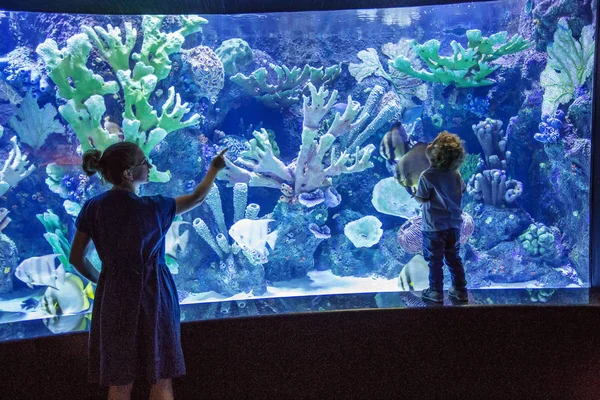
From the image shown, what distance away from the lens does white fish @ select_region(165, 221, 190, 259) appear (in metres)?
4.33

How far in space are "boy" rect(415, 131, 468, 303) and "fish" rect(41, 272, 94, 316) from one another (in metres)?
2.47

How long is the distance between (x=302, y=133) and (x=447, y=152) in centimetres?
197

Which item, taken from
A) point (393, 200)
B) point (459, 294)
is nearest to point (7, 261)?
point (393, 200)

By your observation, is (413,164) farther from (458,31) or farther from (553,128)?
(458,31)

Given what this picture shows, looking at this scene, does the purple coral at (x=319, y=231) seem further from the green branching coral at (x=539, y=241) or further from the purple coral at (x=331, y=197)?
the green branching coral at (x=539, y=241)

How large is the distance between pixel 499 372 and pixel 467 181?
8.32ft

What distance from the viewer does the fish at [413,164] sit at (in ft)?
11.7

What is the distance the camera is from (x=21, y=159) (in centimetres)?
431

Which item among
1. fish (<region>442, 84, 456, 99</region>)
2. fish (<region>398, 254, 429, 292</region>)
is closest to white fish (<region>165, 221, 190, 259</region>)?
fish (<region>398, 254, 429, 292</region>)

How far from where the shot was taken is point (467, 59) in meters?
4.29

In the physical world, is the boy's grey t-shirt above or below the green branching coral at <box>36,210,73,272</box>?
above

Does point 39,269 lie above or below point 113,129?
below

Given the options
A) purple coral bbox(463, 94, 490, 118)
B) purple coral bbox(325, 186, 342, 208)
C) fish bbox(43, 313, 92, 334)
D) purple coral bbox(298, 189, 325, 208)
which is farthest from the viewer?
purple coral bbox(463, 94, 490, 118)

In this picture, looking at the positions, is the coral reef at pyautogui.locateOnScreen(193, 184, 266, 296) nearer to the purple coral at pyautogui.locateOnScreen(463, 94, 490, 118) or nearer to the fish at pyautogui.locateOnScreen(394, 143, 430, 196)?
the fish at pyautogui.locateOnScreen(394, 143, 430, 196)
